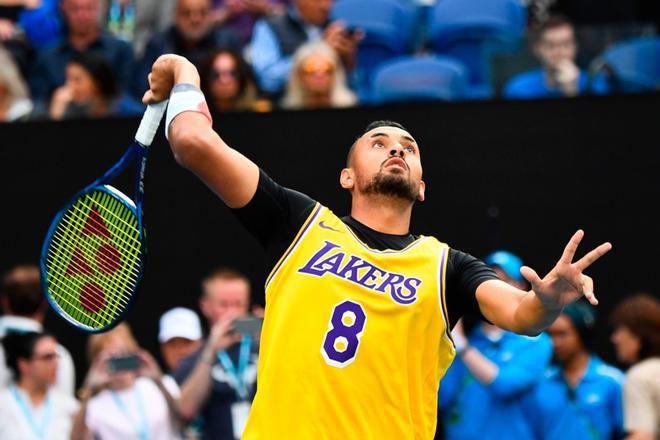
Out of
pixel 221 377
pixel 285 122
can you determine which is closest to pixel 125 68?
pixel 285 122

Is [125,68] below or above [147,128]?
below

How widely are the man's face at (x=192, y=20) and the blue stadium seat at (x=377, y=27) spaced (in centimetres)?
108

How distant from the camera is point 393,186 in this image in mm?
5109

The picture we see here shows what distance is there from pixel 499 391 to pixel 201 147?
11.9ft

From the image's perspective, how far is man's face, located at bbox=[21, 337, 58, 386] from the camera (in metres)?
7.71

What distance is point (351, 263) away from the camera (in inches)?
194

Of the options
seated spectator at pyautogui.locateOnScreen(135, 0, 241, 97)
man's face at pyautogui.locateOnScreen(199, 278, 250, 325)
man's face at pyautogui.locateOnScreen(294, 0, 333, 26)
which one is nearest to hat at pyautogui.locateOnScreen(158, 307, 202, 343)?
man's face at pyautogui.locateOnScreen(199, 278, 250, 325)

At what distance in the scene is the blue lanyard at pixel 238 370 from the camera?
25.0 feet

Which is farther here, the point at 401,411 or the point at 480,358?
the point at 480,358

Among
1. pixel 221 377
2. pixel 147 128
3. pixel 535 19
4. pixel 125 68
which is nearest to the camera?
pixel 147 128

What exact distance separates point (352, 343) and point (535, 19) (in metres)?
6.96

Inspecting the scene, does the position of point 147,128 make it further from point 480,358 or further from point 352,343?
point 480,358

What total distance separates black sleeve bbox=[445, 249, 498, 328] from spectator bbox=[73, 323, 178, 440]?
2.91m

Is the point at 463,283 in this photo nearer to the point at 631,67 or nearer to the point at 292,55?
the point at 631,67
